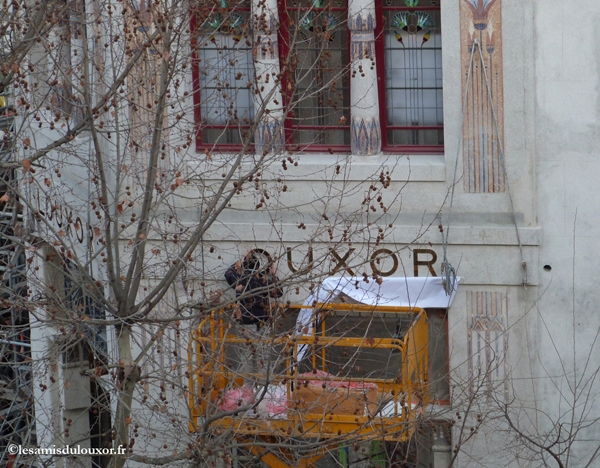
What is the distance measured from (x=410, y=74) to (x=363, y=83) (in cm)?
92

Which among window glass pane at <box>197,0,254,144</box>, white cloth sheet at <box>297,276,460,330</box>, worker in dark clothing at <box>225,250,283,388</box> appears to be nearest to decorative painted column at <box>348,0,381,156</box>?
window glass pane at <box>197,0,254,144</box>

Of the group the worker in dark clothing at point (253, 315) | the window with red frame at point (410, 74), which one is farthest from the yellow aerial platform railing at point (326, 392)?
the window with red frame at point (410, 74)

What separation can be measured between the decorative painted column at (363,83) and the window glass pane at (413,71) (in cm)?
46

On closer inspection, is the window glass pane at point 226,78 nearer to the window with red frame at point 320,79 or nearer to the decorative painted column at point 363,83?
the window with red frame at point 320,79

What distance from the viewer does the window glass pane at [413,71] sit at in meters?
14.6

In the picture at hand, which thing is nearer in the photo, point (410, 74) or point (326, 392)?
point (326, 392)

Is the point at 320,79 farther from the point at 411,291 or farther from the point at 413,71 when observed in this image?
the point at 411,291

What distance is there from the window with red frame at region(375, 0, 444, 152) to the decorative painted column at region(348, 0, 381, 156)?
396 millimetres

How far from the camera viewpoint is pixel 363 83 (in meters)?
14.3

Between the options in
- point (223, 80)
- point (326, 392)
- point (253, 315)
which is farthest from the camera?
point (223, 80)

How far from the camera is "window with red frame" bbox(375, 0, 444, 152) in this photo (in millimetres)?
14562

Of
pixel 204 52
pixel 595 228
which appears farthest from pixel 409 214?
pixel 204 52

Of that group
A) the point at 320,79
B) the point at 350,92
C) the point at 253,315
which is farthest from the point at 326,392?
the point at 320,79

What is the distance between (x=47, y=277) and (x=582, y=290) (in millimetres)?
10353
